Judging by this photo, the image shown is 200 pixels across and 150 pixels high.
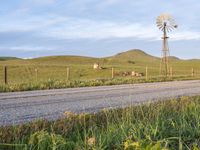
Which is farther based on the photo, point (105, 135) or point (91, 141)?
point (105, 135)

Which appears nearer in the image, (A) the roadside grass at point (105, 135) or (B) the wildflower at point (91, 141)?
(B) the wildflower at point (91, 141)

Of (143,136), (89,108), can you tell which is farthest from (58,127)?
(89,108)

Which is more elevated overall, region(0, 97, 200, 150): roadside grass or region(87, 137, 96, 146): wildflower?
region(87, 137, 96, 146): wildflower

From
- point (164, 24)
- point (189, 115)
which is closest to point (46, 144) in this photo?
point (189, 115)

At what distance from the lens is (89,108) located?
13.4 m

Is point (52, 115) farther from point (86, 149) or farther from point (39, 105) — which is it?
point (86, 149)

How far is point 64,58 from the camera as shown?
13375 cm

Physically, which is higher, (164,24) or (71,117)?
(164,24)

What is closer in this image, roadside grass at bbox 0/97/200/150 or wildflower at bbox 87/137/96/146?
wildflower at bbox 87/137/96/146

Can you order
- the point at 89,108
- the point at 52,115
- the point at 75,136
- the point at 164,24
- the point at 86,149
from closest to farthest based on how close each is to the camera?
the point at 86,149
the point at 75,136
the point at 52,115
the point at 89,108
the point at 164,24

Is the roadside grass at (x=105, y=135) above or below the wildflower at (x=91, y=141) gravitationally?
below

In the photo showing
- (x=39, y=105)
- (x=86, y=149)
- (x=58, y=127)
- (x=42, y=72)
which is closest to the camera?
(x=86, y=149)

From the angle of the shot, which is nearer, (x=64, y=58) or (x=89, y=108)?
(x=89, y=108)

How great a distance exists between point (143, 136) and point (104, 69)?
245 ft
